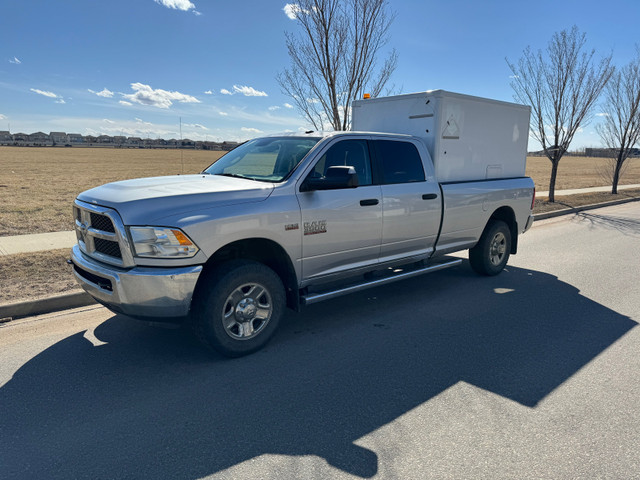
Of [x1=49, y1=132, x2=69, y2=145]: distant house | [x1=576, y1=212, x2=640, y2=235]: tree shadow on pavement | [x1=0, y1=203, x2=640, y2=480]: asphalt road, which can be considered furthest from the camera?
[x1=49, y1=132, x2=69, y2=145]: distant house

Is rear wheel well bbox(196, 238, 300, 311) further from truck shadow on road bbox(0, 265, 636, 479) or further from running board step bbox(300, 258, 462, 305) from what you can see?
truck shadow on road bbox(0, 265, 636, 479)

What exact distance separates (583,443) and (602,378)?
3.63 feet

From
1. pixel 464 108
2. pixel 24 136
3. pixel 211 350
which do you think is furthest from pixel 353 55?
pixel 24 136

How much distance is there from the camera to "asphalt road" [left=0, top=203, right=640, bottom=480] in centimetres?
276

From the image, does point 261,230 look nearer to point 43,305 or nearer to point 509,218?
point 43,305

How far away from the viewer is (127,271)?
11.9 ft

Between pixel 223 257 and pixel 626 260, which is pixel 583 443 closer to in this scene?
pixel 223 257

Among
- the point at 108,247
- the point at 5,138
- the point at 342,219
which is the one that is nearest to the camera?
the point at 108,247

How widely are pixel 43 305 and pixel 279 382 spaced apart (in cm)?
308

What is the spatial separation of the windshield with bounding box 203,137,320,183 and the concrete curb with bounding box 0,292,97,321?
2.09 m

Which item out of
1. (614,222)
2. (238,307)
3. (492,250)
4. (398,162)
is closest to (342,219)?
(398,162)

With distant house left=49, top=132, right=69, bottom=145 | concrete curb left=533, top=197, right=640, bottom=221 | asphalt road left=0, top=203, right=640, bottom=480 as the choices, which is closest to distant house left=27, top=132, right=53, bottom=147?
distant house left=49, top=132, right=69, bottom=145

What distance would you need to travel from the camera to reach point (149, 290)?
3.57m

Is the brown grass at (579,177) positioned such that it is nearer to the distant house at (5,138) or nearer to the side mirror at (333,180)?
the side mirror at (333,180)
